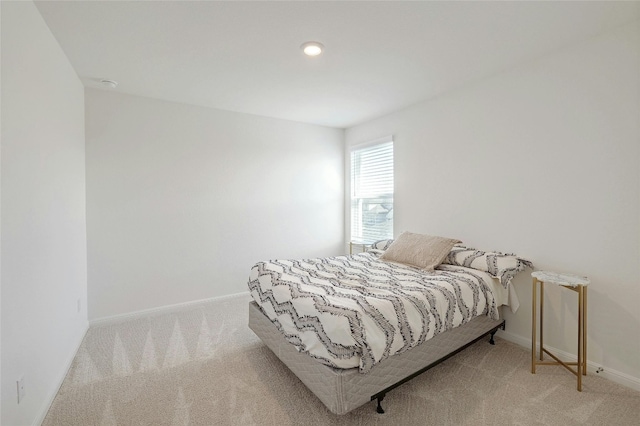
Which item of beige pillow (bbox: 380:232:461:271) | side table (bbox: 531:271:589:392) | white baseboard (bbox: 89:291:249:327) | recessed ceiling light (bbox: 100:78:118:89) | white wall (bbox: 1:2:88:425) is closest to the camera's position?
white wall (bbox: 1:2:88:425)

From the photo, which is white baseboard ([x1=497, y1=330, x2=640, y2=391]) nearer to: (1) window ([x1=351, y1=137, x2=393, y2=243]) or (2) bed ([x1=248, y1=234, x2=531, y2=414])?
(2) bed ([x1=248, y1=234, x2=531, y2=414])

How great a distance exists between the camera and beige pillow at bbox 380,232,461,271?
2783 mm

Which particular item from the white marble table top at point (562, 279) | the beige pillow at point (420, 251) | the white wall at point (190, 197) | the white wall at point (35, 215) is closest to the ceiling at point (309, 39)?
the white wall at point (35, 215)

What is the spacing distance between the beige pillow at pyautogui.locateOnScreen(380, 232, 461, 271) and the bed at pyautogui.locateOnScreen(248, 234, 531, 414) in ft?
0.16

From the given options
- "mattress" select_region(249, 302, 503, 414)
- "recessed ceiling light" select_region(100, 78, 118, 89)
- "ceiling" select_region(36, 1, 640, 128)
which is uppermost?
"ceiling" select_region(36, 1, 640, 128)

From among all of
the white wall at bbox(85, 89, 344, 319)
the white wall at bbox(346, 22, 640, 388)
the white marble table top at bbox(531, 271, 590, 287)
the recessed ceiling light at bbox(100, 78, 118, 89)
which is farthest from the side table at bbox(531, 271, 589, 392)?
the recessed ceiling light at bbox(100, 78, 118, 89)

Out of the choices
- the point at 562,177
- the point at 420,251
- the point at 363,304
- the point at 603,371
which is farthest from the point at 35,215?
Result: the point at 603,371

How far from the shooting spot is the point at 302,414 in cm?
181

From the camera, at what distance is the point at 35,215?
1.81 meters

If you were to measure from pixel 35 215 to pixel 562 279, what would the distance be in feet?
11.6

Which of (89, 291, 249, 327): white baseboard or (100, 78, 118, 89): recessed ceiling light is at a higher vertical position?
(100, 78, 118, 89): recessed ceiling light

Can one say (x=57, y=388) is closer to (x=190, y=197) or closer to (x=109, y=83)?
(x=190, y=197)

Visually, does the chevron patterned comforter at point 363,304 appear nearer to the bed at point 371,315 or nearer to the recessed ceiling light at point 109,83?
the bed at point 371,315

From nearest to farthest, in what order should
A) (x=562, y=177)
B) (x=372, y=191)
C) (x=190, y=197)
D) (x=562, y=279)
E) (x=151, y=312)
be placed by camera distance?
(x=562, y=279) → (x=562, y=177) → (x=151, y=312) → (x=190, y=197) → (x=372, y=191)
